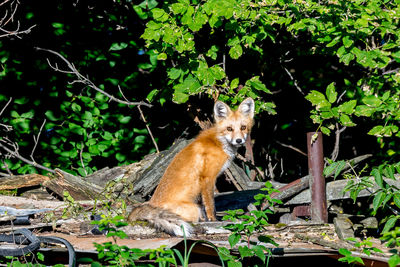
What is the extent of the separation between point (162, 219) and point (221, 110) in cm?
209

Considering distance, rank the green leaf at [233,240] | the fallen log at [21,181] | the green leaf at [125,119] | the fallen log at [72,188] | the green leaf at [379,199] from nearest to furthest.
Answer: the green leaf at [233,240]
the green leaf at [379,199]
the fallen log at [72,188]
the fallen log at [21,181]
the green leaf at [125,119]

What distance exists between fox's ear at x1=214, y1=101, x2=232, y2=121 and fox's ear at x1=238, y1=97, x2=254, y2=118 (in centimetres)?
18

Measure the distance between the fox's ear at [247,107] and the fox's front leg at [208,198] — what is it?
1173 mm

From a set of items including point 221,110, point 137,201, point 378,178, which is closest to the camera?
point 378,178

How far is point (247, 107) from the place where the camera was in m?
6.58

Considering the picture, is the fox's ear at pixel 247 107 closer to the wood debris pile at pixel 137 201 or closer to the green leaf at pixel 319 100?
the green leaf at pixel 319 100

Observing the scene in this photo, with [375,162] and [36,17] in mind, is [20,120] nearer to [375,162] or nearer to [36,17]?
[36,17]

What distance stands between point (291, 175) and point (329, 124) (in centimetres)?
277

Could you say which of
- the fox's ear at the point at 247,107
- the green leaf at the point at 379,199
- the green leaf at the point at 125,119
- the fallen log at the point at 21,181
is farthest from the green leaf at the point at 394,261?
the green leaf at the point at 125,119

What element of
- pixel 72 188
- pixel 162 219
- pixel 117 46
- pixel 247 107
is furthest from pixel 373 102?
pixel 117 46

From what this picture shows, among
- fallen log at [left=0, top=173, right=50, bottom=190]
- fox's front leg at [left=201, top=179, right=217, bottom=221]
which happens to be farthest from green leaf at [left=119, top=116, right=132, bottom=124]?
fox's front leg at [left=201, top=179, right=217, bottom=221]

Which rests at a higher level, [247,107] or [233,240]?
[247,107]

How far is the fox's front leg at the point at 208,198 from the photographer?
5.80 m

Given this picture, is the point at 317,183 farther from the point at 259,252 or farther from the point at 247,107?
the point at 259,252
